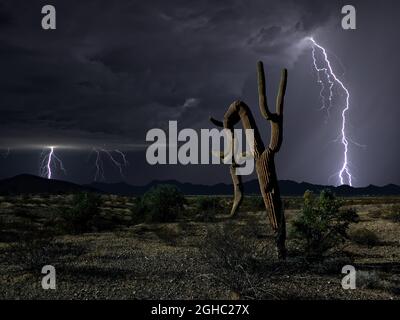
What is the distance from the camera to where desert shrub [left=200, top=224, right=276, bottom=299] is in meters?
8.89

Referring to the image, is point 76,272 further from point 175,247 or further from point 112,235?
point 112,235

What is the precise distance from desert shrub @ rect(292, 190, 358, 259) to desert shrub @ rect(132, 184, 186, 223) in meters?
13.8

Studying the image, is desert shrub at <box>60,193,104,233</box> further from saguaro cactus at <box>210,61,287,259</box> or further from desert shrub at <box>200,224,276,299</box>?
desert shrub at <box>200,224,276,299</box>

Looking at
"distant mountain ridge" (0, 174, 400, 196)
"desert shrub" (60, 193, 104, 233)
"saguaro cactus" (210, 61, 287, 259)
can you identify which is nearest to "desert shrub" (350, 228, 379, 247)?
"saguaro cactus" (210, 61, 287, 259)

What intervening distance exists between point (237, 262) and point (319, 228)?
516 centimetres

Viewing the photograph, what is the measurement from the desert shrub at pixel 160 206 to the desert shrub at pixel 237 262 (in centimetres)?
1694

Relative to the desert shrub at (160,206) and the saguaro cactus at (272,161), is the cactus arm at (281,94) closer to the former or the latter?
the saguaro cactus at (272,161)

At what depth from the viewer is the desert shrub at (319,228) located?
13.5m

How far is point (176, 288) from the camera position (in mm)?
9383

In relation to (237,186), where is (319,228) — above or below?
below

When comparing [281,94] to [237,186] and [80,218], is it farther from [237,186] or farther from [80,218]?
[80,218]

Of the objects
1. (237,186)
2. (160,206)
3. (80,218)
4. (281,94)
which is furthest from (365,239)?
(80,218)

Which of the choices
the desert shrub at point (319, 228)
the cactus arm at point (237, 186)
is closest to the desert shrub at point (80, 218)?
the cactus arm at point (237, 186)

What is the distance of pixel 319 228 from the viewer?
1372 centimetres
